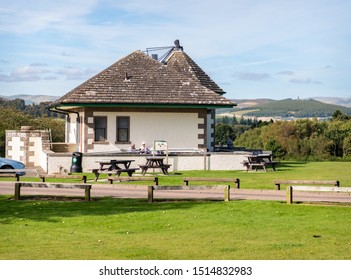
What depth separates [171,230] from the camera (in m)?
18.1

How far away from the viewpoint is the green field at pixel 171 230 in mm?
14680


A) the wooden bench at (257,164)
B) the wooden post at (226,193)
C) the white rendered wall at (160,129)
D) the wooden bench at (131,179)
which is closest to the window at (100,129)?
the white rendered wall at (160,129)

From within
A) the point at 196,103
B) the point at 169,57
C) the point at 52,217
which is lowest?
the point at 52,217

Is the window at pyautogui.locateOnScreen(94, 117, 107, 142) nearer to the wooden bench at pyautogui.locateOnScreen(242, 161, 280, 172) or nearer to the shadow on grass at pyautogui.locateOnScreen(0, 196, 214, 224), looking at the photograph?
the wooden bench at pyautogui.locateOnScreen(242, 161, 280, 172)

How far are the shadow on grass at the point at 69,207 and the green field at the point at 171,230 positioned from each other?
3 centimetres

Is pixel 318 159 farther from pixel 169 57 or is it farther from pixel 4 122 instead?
pixel 4 122

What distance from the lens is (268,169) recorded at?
3797 centimetres

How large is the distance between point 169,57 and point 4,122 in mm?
22034

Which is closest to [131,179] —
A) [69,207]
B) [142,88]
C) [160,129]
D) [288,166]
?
[69,207]

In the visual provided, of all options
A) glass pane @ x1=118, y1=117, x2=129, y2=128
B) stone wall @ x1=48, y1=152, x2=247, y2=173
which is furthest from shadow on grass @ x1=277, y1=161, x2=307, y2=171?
glass pane @ x1=118, y1=117, x2=129, y2=128

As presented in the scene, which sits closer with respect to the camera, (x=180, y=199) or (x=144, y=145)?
(x=180, y=199)

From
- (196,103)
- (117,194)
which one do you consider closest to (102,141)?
(196,103)

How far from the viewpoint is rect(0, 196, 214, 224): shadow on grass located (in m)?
20.9

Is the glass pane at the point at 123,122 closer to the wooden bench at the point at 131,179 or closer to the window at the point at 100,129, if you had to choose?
the window at the point at 100,129
